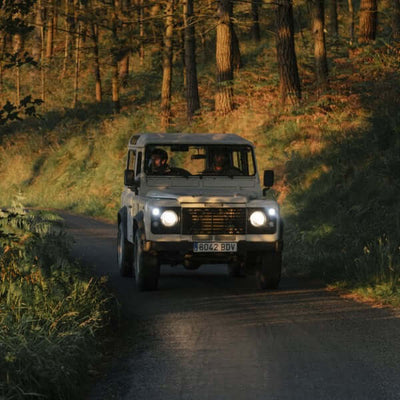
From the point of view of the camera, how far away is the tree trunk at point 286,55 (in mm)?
27109

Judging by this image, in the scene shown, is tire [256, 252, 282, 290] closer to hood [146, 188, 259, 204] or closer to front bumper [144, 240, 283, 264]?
front bumper [144, 240, 283, 264]

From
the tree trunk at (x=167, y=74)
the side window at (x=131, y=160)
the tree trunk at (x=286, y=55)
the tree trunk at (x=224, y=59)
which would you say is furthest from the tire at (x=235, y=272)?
→ the tree trunk at (x=167, y=74)

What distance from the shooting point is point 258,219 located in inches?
491

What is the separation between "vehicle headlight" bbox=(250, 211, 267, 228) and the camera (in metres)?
12.5

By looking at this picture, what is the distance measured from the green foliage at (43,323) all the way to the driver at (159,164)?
8.08ft

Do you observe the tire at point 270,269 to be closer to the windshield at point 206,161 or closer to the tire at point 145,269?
the tire at point 145,269

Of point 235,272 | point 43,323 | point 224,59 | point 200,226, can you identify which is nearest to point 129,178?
point 200,226

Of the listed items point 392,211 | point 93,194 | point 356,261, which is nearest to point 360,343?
point 356,261

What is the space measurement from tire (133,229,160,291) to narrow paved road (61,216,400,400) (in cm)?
22

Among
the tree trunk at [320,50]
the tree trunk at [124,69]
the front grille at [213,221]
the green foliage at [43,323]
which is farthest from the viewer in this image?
the tree trunk at [124,69]

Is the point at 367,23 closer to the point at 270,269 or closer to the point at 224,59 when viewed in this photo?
the point at 224,59

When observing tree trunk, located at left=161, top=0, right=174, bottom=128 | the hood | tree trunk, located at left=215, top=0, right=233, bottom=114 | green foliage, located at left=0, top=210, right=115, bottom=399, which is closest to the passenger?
the hood

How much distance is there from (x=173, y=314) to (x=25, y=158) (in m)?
36.5

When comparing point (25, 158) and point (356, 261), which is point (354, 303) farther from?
point (25, 158)
